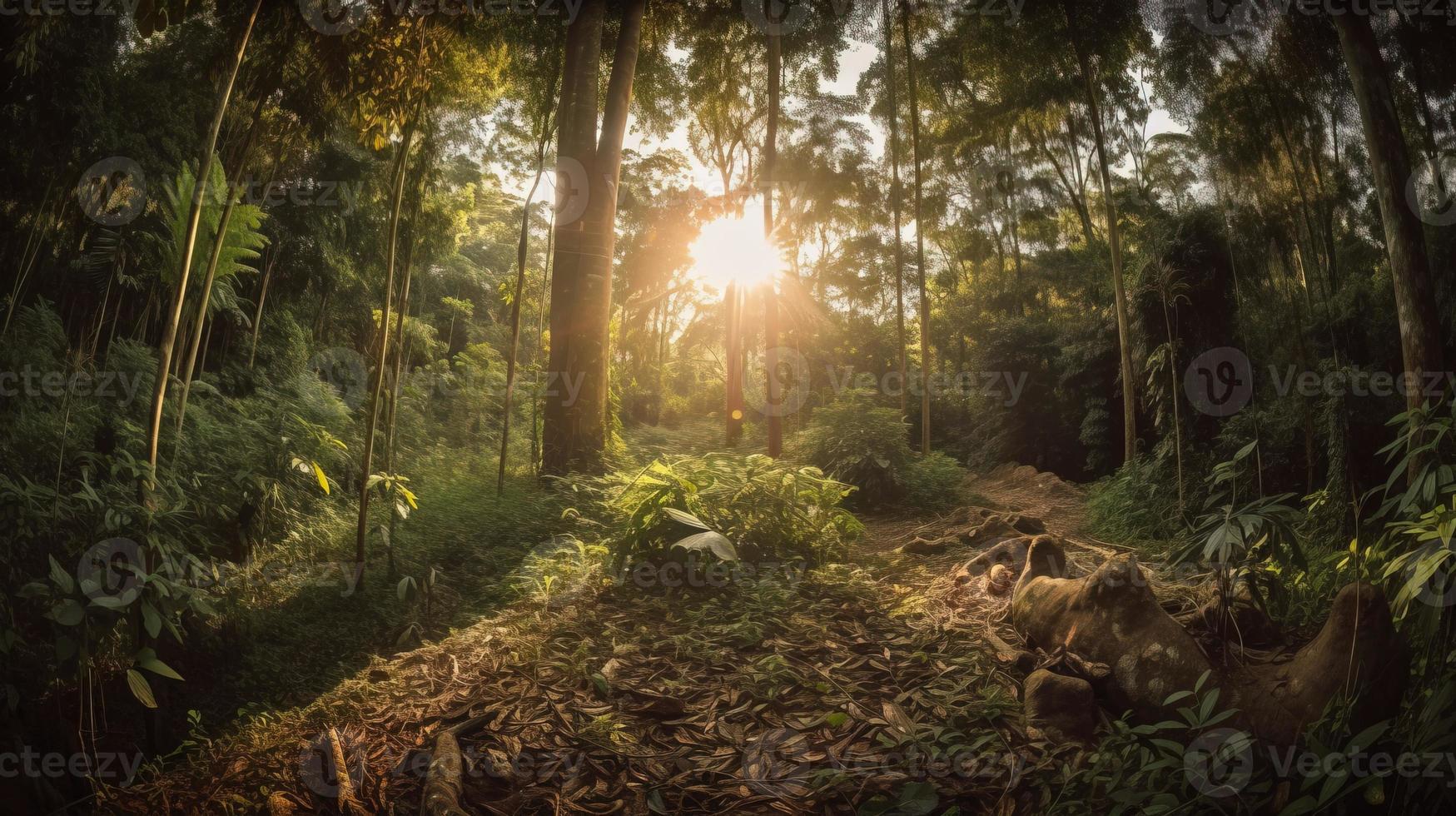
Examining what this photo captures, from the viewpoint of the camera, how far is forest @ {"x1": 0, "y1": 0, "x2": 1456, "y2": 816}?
2.07 m

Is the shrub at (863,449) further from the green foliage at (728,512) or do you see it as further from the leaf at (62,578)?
the leaf at (62,578)

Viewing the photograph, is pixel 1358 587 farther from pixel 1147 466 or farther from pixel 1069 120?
pixel 1069 120

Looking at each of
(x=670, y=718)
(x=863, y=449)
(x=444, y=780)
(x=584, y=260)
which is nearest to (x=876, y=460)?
(x=863, y=449)

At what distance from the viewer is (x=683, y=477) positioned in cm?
469

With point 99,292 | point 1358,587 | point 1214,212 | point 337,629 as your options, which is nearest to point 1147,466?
point 1214,212

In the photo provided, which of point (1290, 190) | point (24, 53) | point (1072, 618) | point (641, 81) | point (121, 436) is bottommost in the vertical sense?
point (1072, 618)

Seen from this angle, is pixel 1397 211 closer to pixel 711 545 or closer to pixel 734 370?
pixel 711 545

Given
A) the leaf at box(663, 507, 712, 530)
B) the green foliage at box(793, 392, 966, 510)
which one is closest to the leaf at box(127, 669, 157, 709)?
the leaf at box(663, 507, 712, 530)

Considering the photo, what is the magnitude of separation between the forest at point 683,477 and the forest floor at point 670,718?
0.08 ft

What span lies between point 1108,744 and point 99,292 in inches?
438

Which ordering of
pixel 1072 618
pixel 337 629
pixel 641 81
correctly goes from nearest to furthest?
pixel 1072 618 < pixel 337 629 < pixel 641 81

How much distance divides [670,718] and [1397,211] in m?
4.89

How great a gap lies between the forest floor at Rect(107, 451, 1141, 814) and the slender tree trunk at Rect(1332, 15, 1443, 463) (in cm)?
265

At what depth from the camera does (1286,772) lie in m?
1.71
